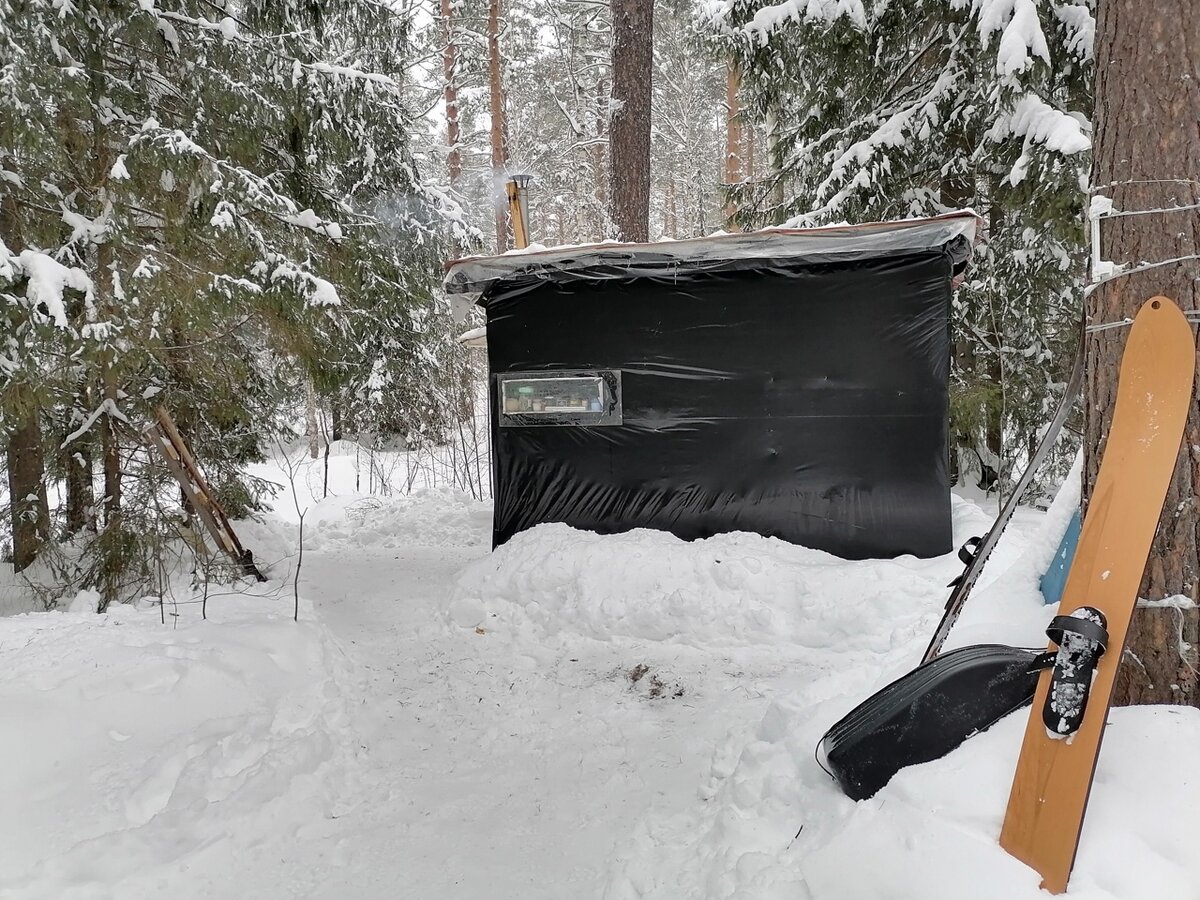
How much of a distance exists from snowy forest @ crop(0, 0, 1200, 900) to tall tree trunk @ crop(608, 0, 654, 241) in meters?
0.06

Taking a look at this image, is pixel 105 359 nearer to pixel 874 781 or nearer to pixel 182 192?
pixel 182 192

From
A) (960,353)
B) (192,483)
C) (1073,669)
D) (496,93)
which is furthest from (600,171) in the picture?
(1073,669)

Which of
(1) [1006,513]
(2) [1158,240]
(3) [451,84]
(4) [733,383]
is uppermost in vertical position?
(3) [451,84]

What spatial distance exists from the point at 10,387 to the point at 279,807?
2967 mm

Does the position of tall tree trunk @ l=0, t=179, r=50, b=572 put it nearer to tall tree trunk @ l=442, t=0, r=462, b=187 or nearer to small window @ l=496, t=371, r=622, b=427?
small window @ l=496, t=371, r=622, b=427

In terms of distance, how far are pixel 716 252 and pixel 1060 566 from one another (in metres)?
3.17

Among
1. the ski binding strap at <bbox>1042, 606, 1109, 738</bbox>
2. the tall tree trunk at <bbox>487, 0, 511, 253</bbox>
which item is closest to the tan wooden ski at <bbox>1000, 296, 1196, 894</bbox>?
the ski binding strap at <bbox>1042, 606, 1109, 738</bbox>

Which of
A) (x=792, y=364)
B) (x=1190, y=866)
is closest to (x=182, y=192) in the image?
(x=792, y=364)

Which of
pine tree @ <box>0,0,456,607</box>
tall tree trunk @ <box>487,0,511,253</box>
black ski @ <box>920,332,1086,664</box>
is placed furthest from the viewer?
tall tree trunk @ <box>487,0,511,253</box>

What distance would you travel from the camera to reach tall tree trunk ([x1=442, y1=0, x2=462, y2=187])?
1316cm

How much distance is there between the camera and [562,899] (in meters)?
2.25

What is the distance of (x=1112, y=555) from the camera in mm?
1693

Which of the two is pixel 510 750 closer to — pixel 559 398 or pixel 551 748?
pixel 551 748

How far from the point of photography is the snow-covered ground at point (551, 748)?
5.81ft
